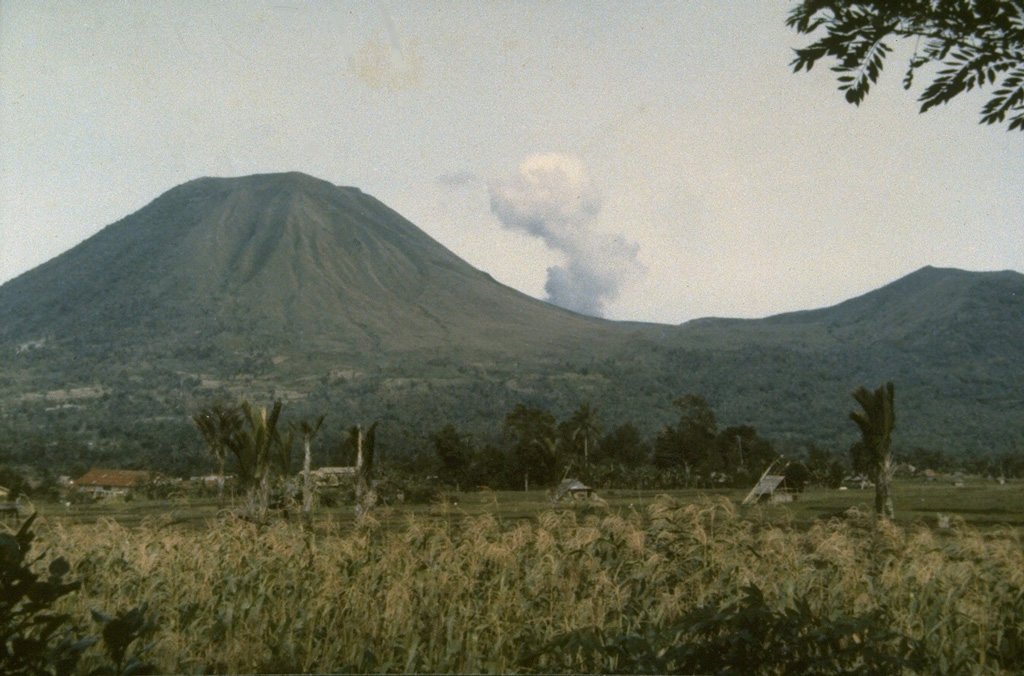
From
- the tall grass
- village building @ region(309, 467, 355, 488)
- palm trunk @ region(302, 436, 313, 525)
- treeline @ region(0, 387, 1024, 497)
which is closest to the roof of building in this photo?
treeline @ region(0, 387, 1024, 497)

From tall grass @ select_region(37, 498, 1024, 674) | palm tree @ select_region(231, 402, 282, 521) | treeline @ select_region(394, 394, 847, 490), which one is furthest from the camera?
treeline @ select_region(394, 394, 847, 490)

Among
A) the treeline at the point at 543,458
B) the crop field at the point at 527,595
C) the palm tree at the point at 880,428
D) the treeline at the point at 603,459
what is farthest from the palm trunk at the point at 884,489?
the treeline at the point at 603,459

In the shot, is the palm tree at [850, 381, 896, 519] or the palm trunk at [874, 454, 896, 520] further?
the palm tree at [850, 381, 896, 519]

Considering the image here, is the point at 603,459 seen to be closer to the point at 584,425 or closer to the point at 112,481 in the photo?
the point at 584,425

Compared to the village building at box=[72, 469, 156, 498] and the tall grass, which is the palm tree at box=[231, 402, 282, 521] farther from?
the village building at box=[72, 469, 156, 498]

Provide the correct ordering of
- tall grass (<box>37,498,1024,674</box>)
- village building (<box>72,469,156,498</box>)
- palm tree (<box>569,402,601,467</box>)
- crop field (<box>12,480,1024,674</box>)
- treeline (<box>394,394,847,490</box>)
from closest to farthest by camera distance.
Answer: crop field (<box>12,480,1024,674</box>) → tall grass (<box>37,498,1024,674</box>) → treeline (<box>394,394,847,490</box>) → village building (<box>72,469,156,498</box>) → palm tree (<box>569,402,601,467</box>)

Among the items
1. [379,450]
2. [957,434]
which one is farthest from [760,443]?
[957,434]
